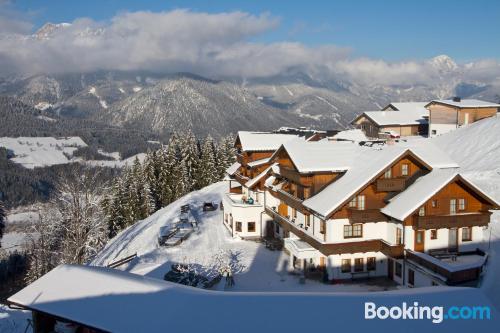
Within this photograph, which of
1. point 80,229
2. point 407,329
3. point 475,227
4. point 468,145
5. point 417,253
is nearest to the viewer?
point 407,329

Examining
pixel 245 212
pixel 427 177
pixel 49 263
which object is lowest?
pixel 49 263

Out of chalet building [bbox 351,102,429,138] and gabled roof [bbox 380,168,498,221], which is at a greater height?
chalet building [bbox 351,102,429,138]

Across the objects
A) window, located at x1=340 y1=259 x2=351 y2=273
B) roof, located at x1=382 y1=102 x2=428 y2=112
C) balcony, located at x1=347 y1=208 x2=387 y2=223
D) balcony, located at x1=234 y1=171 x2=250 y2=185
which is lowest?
window, located at x1=340 y1=259 x2=351 y2=273

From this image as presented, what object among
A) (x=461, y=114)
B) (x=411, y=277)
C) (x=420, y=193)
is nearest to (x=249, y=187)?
(x=420, y=193)

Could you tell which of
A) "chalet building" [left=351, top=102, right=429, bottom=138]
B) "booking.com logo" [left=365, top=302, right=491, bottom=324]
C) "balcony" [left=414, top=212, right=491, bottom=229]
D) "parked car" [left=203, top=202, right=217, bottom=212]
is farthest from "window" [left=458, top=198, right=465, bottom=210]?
"chalet building" [left=351, top=102, right=429, bottom=138]

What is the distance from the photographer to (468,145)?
5491 centimetres

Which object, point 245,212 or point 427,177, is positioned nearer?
point 427,177

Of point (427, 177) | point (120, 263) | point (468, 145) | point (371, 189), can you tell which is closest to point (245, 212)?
point (120, 263)

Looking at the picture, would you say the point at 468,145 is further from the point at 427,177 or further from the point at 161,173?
the point at 161,173

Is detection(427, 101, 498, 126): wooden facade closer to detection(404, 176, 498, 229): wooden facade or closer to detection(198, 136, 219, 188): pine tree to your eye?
detection(198, 136, 219, 188): pine tree

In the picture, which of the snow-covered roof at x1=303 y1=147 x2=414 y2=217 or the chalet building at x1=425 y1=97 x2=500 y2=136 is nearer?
the snow-covered roof at x1=303 y1=147 x2=414 y2=217

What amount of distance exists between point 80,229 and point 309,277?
18273mm

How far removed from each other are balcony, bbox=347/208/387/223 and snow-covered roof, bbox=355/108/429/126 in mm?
47946

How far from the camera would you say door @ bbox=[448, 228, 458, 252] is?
2905 cm
